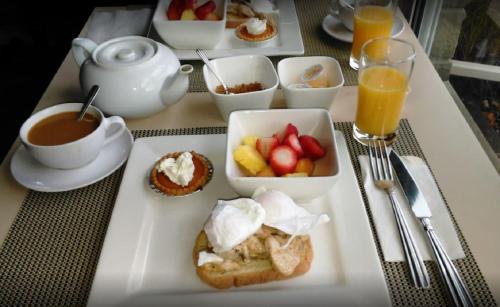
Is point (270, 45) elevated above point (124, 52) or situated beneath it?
situated beneath

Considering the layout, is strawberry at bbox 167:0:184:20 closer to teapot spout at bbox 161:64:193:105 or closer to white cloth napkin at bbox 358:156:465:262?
teapot spout at bbox 161:64:193:105

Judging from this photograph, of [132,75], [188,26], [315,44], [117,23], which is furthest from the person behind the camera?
[117,23]

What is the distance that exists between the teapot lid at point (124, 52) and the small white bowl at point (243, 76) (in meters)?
0.15

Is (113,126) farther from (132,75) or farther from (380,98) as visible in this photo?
(380,98)

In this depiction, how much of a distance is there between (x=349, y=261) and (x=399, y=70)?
492mm

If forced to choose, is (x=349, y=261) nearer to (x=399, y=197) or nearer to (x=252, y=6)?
(x=399, y=197)

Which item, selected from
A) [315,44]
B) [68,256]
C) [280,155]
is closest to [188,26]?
[315,44]

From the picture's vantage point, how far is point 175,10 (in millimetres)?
1347

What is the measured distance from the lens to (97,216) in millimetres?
856

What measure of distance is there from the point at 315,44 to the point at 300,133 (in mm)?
575

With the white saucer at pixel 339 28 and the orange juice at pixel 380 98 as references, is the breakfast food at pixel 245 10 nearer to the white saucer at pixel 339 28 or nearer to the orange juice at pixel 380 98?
the white saucer at pixel 339 28

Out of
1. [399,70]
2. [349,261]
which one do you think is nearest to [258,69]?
[399,70]

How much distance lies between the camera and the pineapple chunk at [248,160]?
85 cm

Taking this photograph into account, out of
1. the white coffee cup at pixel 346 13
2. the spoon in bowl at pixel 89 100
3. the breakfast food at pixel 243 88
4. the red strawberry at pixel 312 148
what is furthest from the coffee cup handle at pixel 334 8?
the spoon in bowl at pixel 89 100
